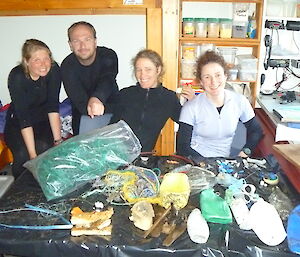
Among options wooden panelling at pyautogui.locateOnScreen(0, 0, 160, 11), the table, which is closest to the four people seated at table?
the table

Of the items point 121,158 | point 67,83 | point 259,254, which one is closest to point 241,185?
point 259,254

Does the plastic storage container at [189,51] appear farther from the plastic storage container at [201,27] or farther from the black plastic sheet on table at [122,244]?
the black plastic sheet on table at [122,244]

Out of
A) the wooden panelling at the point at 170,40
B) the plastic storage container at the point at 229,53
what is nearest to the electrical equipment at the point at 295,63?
the plastic storage container at the point at 229,53

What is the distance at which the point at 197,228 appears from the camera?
3.26 feet

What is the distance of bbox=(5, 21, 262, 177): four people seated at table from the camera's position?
180 centimetres

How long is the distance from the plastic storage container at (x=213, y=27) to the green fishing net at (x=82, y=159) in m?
1.56

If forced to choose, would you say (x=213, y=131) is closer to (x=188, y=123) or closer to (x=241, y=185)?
(x=188, y=123)

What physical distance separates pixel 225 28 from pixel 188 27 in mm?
299

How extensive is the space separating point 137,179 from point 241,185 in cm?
39

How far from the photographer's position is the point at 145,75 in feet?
6.16

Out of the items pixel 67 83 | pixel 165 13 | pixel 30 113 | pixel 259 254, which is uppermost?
pixel 165 13

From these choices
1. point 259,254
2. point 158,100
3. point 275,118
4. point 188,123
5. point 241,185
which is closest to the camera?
point 259,254

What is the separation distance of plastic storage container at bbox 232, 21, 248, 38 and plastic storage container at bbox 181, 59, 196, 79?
398 mm

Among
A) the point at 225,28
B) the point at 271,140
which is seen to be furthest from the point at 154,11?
the point at 271,140
